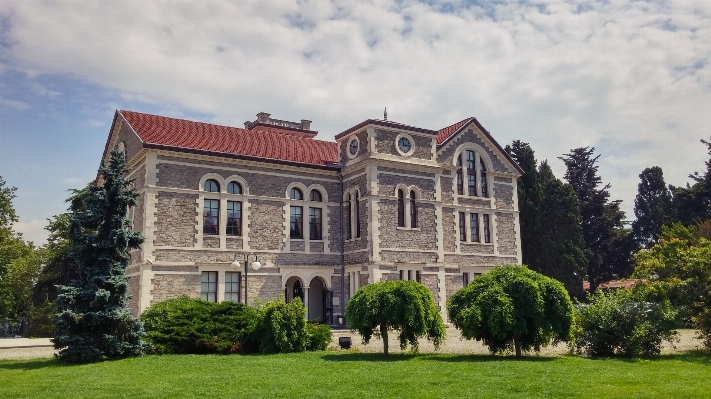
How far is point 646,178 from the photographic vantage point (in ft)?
194

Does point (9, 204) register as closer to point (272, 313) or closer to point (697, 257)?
point (272, 313)

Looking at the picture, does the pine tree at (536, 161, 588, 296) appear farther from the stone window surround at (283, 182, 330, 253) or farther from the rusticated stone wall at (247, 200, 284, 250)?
the rusticated stone wall at (247, 200, 284, 250)

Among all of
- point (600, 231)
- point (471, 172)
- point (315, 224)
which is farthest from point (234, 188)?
point (600, 231)

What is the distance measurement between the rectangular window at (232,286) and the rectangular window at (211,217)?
79.3 inches

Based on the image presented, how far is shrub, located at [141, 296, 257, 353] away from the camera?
17500 mm

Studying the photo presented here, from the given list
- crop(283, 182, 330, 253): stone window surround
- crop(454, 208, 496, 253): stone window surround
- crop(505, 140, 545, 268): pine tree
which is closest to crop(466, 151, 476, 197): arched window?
crop(454, 208, 496, 253): stone window surround

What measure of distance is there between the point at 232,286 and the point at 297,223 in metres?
4.31

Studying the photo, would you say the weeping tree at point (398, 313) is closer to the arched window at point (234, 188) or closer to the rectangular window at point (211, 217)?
the rectangular window at point (211, 217)

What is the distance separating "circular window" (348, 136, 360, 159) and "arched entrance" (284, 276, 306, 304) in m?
6.62

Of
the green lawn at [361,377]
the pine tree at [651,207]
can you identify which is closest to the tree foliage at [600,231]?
the pine tree at [651,207]

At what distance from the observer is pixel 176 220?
24750 millimetres

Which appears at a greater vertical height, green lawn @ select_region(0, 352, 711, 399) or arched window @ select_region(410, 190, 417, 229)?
arched window @ select_region(410, 190, 417, 229)

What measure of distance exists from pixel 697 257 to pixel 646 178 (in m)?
45.6

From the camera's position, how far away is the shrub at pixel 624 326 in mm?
16234
